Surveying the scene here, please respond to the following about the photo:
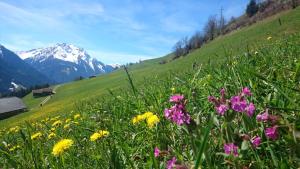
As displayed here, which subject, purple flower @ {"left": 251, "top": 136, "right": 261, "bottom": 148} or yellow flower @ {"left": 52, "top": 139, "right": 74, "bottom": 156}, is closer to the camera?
purple flower @ {"left": 251, "top": 136, "right": 261, "bottom": 148}

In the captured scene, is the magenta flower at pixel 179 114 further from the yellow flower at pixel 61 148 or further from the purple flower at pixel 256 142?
the yellow flower at pixel 61 148

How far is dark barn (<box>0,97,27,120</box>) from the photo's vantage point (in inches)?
5277

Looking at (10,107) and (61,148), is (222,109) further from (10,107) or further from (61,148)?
(10,107)

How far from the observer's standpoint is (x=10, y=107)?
141250 mm

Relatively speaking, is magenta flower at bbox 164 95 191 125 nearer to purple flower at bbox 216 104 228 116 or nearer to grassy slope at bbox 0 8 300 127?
purple flower at bbox 216 104 228 116

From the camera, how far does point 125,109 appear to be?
5414 millimetres

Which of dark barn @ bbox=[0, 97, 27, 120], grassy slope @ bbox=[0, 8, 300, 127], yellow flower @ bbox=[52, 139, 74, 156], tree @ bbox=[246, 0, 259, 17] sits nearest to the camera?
yellow flower @ bbox=[52, 139, 74, 156]

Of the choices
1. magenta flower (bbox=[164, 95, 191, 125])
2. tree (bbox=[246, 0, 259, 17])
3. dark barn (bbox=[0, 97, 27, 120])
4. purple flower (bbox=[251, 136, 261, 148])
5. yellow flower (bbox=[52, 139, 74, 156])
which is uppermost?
tree (bbox=[246, 0, 259, 17])

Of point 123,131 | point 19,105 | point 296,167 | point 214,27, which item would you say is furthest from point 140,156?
point 214,27

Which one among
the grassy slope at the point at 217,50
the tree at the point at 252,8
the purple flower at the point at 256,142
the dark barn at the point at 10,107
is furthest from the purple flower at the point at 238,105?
the tree at the point at 252,8

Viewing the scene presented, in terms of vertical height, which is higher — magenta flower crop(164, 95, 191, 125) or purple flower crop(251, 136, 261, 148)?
magenta flower crop(164, 95, 191, 125)

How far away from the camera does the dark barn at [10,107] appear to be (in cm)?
13402

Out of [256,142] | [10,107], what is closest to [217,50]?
[256,142]

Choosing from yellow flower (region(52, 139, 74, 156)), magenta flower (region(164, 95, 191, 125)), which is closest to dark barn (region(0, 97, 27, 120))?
yellow flower (region(52, 139, 74, 156))
